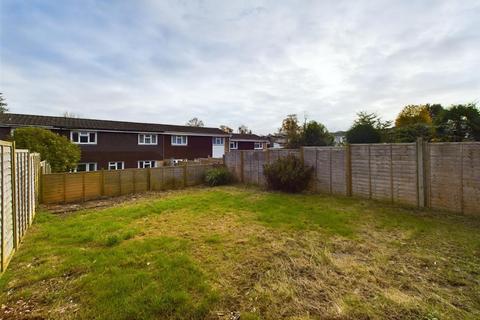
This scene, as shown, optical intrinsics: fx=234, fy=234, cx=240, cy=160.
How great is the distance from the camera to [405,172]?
27.0ft

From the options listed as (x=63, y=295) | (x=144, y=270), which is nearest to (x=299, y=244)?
(x=144, y=270)

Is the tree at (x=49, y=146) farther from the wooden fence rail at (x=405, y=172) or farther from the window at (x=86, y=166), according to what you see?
the wooden fence rail at (x=405, y=172)

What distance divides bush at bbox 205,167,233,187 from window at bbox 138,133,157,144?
953 cm

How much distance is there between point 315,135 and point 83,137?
60.8 ft

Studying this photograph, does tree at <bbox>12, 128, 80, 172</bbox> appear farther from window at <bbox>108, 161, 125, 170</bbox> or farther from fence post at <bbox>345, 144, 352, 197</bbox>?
fence post at <bbox>345, 144, 352, 197</bbox>

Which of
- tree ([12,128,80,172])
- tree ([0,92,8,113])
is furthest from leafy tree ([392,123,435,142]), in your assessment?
tree ([0,92,8,113])

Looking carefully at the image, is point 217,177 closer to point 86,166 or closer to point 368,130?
point 368,130

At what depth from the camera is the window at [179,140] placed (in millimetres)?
23900

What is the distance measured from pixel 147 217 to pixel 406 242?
701 cm

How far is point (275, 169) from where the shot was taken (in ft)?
38.6

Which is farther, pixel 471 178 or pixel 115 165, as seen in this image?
pixel 115 165

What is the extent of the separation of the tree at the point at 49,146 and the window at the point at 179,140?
34.0 feet

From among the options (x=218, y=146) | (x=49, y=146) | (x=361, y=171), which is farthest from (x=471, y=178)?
(x=218, y=146)

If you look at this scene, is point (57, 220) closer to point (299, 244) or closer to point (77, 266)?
point (77, 266)
